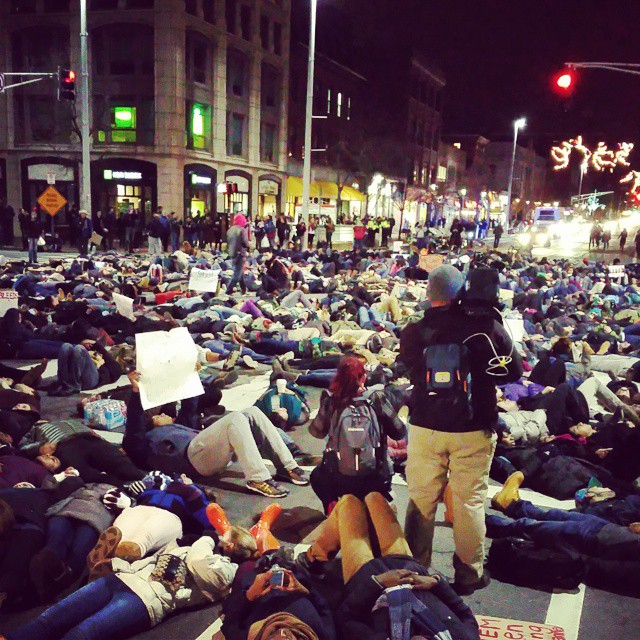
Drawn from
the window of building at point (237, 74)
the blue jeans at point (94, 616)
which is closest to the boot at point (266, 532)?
the blue jeans at point (94, 616)

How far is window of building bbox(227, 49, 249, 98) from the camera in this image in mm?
40938

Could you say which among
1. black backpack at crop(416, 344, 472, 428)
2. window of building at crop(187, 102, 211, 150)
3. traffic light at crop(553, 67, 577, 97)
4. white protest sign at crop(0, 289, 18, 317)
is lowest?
white protest sign at crop(0, 289, 18, 317)

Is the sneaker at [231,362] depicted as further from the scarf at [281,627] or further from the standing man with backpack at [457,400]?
the scarf at [281,627]

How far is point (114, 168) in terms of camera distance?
36.8 meters

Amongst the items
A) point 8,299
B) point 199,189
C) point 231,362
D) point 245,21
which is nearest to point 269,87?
point 245,21

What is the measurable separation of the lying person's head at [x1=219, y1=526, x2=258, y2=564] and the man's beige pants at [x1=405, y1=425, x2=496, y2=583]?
976mm

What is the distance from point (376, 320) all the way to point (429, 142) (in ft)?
222

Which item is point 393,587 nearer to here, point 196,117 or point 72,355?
point 72,355

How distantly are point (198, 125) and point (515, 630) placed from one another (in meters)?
38.0

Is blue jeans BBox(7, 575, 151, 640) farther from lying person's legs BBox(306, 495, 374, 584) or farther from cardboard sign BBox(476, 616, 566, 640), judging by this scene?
cardboard sign BBox(476, 616, 566, 640)

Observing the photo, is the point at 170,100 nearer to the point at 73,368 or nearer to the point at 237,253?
the point at 237,253

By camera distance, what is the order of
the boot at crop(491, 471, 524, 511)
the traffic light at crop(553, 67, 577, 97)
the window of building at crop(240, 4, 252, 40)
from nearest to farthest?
1. the boot at crop(491, 471, 524, 511)
2. the traffic light at crop(553, 67, 577, 97)
3. the window of building at crop(240, 4, 252, 40)

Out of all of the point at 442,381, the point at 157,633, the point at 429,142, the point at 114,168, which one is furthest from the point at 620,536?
the point at 429,142

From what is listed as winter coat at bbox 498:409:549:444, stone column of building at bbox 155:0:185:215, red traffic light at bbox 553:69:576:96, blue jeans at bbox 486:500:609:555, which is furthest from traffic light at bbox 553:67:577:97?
stone column of building at bbox 155:0:185:215
